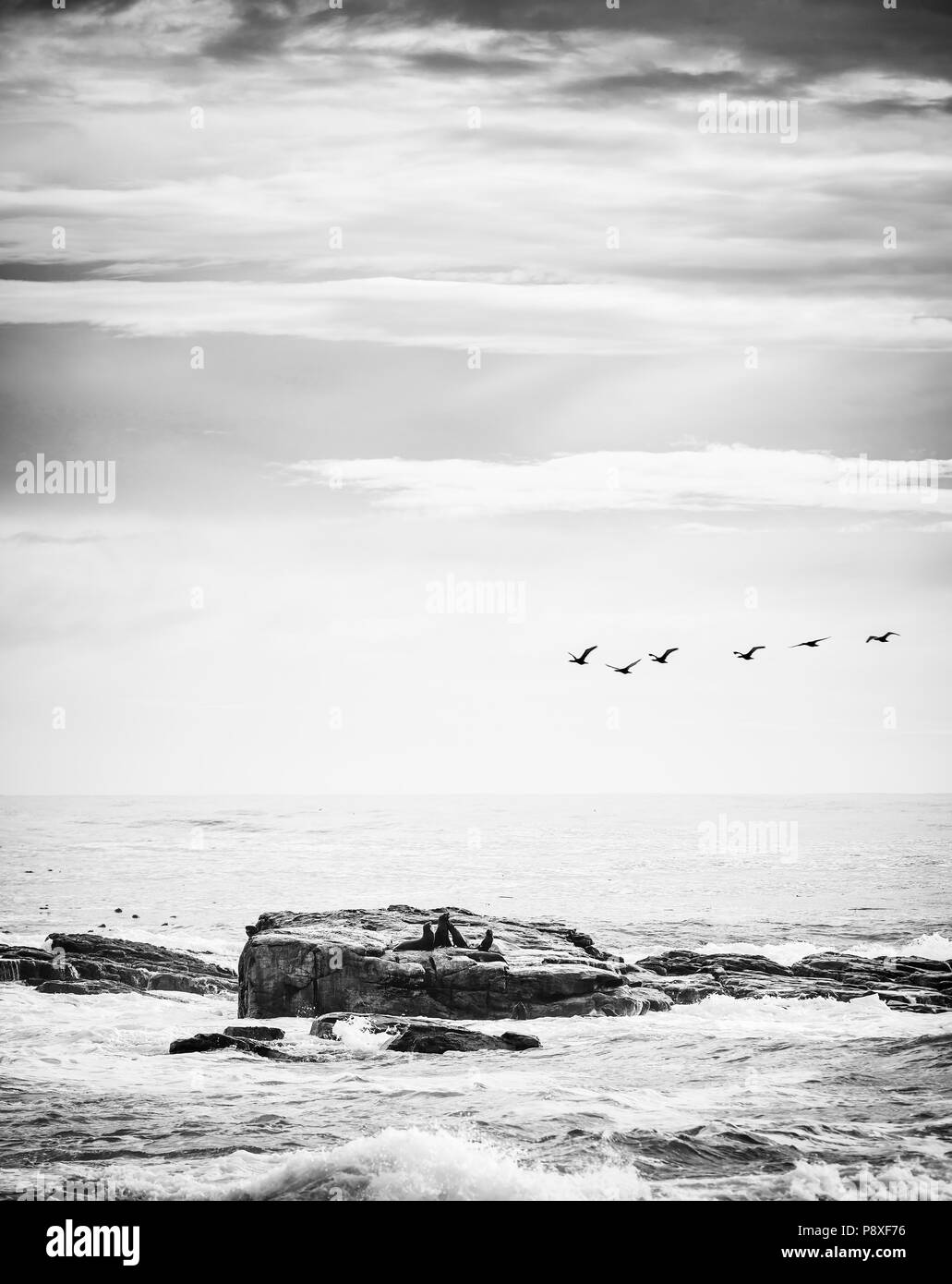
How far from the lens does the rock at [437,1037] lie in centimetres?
2598

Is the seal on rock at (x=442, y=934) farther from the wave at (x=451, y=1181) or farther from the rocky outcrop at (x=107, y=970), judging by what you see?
the wave at (x=451, y=1181)

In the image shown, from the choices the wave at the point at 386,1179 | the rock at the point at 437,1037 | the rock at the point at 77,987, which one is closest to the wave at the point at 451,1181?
the wave at the point at 386,1179

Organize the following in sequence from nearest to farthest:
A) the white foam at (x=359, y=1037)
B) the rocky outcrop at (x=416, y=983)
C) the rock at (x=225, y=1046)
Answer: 1. the rock at (x=225, y=1046)
2. the white foam at (x=359, y=1037)
3. the rocky outcrop at (x=416, y=983)

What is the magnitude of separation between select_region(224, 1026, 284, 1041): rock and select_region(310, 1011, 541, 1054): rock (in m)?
0.93

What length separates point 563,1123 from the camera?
20.7 metres

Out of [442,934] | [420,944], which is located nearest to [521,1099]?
[420,944]

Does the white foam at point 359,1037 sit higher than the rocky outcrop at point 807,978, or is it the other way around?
the white foam at point 359,1037

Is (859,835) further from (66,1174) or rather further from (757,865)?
(66,1174)

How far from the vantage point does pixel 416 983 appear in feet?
96.7

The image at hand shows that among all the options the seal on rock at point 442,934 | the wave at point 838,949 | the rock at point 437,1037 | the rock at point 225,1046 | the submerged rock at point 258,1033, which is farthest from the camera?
the wave at point 838,949

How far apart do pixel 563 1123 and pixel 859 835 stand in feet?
324

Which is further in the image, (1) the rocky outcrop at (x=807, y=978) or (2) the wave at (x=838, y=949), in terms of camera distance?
(2) the wave at (x=838, y=949)

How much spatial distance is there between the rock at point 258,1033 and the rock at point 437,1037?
93 cm

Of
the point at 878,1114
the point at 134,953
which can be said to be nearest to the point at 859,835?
the point at 134,953
